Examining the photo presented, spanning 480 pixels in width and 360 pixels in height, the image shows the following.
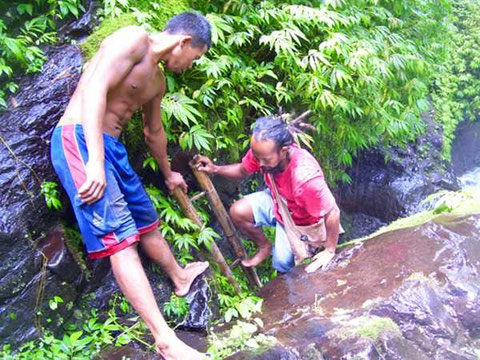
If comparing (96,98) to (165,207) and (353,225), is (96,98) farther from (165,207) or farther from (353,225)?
(353,225)

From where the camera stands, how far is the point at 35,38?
11.3 feet

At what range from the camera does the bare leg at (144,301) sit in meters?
2.54

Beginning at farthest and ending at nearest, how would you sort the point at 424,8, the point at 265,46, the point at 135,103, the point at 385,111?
the point at 424,8 → the point at 385,111 → the point at 265,46 → the point at 135,103

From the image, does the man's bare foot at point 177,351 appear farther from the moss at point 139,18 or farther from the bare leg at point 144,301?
the moss at point 139,18

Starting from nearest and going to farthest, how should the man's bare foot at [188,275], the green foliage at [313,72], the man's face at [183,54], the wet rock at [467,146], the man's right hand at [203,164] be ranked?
the man's face at [183,54], the man's bare foot at [188,275], the man's right hand at [203,164], the green foliage at [313,72], the wet rock at [467,146]

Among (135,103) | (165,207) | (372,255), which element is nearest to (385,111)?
→ (372,255)

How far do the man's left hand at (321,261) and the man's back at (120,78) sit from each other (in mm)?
1958

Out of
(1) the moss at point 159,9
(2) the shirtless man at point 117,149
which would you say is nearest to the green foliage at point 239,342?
(2) the shirtless man at point 117,149

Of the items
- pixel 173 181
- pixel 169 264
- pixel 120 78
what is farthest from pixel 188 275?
pixel 120 78

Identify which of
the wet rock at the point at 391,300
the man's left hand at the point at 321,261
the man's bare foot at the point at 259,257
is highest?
the wet rock at the point at 391,300

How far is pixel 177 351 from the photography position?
8.23ft

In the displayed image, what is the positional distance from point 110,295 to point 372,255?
211 centimetres

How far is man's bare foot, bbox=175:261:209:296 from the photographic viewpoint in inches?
132

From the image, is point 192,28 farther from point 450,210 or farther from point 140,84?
point 450,210
